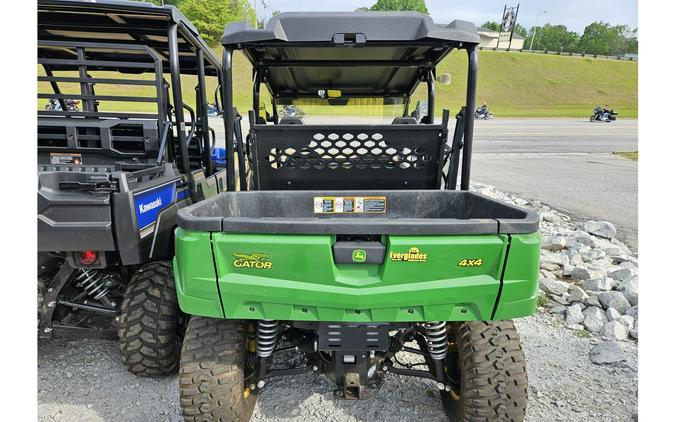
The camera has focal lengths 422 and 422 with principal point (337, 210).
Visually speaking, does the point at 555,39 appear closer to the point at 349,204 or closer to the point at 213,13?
the point at 213,13

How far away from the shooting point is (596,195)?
834 centimetres

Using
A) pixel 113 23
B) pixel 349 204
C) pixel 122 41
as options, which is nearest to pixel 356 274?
pixel 349 204

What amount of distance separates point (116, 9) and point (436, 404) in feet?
11.5

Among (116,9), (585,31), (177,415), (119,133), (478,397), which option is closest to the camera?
(478,397)

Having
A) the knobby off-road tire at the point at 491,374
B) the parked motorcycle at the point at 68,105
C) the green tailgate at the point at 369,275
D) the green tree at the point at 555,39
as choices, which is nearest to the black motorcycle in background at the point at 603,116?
the parked motorcycle at the point at 68,105

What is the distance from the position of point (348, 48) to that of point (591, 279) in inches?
128

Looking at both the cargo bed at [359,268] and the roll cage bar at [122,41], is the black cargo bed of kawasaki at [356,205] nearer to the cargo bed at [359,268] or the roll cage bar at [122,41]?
the cargo bed at [359,268]

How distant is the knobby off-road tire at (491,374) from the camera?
209 centimetres

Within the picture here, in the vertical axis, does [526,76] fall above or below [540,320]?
above

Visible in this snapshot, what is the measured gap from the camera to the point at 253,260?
185cm

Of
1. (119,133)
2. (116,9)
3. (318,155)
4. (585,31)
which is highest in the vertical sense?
(585,31)

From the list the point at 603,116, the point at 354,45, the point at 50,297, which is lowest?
the point at 50,297

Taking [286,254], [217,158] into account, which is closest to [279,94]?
[217,158]

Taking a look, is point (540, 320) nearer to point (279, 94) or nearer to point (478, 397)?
point (478, 397)
